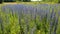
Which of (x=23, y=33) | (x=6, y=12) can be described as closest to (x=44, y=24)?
(x=23, y=33)

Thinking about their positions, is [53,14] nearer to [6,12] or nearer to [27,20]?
[27,20]

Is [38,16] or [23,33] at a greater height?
[38,16]

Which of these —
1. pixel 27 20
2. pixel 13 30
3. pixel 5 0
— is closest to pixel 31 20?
pixel 27 20

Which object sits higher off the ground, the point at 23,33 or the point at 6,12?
the point at 6,12

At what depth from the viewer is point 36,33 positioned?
39.8 inches

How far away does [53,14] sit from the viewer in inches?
40.7

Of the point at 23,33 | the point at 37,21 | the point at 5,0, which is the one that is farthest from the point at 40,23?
the point at 5,0

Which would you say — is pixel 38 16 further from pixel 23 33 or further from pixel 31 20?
pixel 23 33

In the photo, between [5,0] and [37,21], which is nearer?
[37,21]

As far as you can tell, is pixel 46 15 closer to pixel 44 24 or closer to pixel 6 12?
pixel 44 24

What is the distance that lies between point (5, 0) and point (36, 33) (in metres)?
1.02

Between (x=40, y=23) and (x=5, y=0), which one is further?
(x=5, y=0)

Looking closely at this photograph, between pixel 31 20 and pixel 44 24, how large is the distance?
10cm

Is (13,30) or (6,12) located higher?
(6,12)
